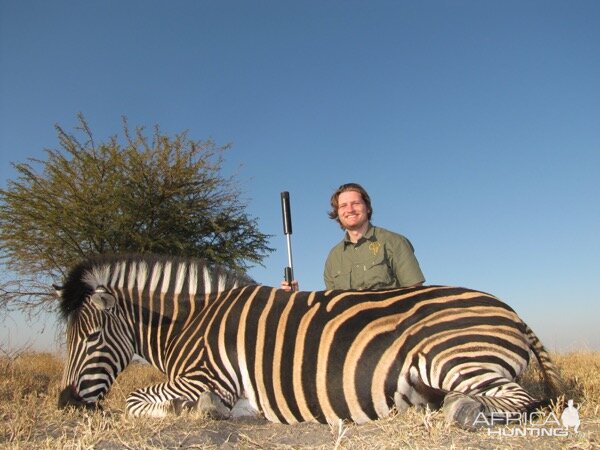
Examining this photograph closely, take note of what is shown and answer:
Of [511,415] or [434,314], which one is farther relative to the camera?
[434,314]

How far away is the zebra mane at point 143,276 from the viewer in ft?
13.5

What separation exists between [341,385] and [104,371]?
173cm

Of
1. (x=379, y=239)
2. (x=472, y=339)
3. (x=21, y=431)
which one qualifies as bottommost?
(x=21, y=431)

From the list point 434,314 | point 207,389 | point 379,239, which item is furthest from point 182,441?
point 379,239

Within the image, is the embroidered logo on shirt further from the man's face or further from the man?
the man's face

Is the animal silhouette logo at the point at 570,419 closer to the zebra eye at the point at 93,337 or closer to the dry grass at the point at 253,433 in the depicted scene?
the dry grass at the point at 253,433

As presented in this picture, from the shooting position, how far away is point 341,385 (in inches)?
126

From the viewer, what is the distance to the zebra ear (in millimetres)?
3908

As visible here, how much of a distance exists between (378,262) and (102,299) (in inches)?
83.2

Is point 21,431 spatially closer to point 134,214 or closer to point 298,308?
point 298,308

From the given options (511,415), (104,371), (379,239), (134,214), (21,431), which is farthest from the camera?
(134,214)

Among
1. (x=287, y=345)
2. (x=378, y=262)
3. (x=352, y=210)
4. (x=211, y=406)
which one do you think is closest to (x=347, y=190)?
(x=352, y=210)

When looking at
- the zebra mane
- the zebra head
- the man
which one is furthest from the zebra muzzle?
the man

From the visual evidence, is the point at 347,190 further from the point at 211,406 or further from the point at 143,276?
the point at 211,406
